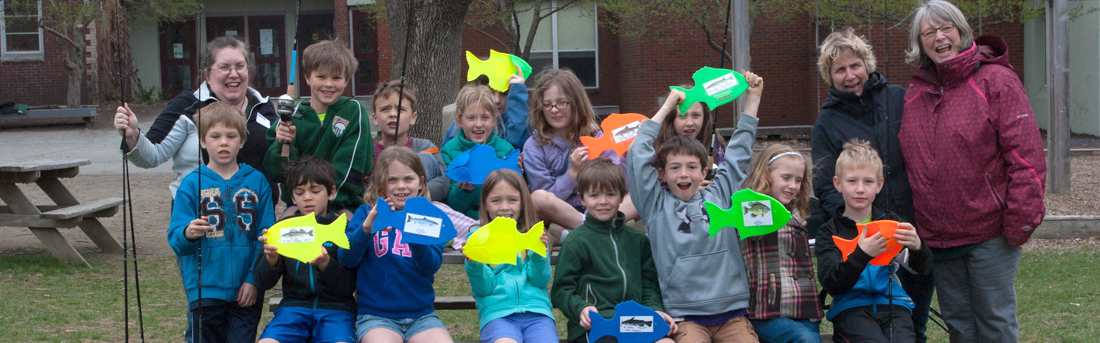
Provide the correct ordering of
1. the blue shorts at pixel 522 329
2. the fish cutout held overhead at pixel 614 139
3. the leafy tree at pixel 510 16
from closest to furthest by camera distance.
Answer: the blue shorts at pixel 522 329 < the fish cutout held overhead at pixel 614 139 < the leafy tree at pixel 510 16

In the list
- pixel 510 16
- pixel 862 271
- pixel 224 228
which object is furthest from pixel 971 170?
pixel 510 16

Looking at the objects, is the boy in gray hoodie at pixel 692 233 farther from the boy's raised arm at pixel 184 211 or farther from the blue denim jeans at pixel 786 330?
the boy's raised arm at pixel 184 211

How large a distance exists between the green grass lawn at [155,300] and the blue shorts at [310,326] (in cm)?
154

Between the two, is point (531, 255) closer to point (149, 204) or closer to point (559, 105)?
point (559, 105)

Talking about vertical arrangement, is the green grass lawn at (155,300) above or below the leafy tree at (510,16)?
below

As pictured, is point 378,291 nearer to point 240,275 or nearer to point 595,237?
point 240,275

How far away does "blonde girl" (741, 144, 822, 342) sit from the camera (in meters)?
3.32

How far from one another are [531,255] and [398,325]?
1.97 ft

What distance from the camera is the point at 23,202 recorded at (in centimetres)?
670

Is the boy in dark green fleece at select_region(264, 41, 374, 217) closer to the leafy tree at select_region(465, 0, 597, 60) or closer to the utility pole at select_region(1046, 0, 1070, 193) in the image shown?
the utility pole at select_region(1046, 0, 1070, 193)

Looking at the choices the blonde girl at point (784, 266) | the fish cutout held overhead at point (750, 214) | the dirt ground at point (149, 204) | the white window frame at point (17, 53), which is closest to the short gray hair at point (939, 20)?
the blonde girl at point (784, 266)

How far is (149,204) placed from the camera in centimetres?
995

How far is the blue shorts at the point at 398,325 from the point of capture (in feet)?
11.0

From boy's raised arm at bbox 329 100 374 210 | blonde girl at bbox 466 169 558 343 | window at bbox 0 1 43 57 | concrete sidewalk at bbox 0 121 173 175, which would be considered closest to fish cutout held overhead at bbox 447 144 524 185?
blonde girl at bbox 466 169 558 343
